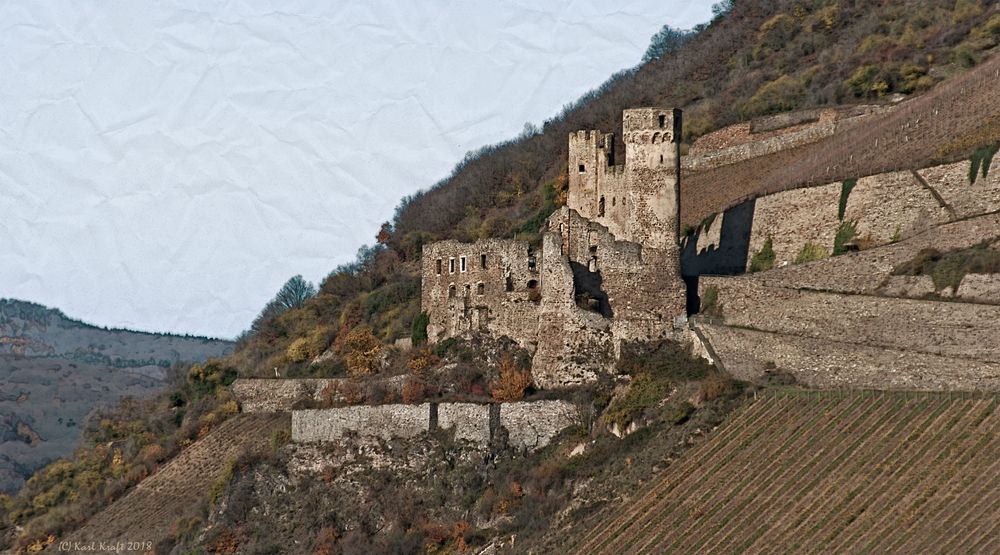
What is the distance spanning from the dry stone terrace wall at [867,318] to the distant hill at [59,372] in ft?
174

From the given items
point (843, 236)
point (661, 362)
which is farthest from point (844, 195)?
point (661, 362)

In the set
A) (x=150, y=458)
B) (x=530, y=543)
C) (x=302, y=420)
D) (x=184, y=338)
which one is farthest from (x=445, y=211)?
(x=184, y=338)

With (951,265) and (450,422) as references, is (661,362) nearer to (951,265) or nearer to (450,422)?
(450,422)

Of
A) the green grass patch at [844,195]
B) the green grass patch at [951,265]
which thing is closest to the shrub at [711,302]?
the green grass patch at [951,265]

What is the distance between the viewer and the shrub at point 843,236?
194 feet

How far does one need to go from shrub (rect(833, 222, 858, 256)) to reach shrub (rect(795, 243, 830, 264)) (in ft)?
1.31

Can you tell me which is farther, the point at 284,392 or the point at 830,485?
the point at 284,392

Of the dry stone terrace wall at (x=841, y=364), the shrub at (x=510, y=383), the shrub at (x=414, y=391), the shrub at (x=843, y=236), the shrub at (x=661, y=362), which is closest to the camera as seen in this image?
the dry stone terrace wall at (x=841, y=364)

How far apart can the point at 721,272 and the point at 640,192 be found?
9.86 metres

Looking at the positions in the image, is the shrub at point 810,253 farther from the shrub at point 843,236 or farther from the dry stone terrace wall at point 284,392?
the dry stone terrace wall at point 284,392

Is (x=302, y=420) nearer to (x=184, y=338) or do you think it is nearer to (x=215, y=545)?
(x=215, y=545)

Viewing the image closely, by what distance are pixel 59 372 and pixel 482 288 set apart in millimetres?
84386

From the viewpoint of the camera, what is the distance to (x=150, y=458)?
216 feet

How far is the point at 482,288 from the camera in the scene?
185 feet
